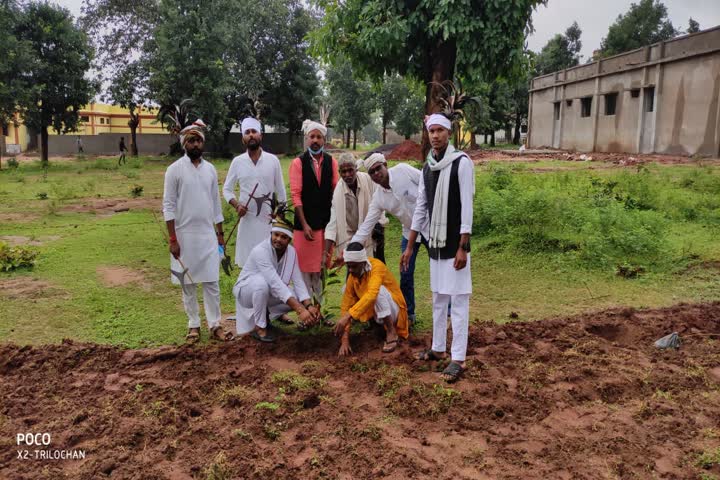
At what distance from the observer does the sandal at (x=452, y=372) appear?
408 cm

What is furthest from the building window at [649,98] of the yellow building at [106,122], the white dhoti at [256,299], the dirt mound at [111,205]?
the yellow building at [106,122]

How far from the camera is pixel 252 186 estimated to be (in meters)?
5.48

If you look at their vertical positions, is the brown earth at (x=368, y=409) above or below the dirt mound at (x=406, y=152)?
below

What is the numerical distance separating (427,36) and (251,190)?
5000 mm

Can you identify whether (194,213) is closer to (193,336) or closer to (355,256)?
(193,336)

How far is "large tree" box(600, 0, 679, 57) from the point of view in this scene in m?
43.3

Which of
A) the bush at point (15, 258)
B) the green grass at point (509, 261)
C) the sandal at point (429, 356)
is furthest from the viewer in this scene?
the bush at point (15, 258)

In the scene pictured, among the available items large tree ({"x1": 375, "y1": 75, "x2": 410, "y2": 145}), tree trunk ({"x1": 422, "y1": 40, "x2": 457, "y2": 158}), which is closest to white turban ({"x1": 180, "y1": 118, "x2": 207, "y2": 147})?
tree trunk ({"x1": 422, "y1": 40, "x2": 457, "y2": 158})

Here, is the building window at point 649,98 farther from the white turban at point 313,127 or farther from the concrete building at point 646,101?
the white turban at point 313,127

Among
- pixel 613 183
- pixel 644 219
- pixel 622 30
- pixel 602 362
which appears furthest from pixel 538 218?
pixel 622 30

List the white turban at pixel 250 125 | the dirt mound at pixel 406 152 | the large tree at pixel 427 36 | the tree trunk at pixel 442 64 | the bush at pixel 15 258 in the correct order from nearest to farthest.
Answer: the white turban at pixel 250 125
the bush at pixel 15 258
the large tree at pixel 427 36
the tree trunk at pixel 442 64
the dirt mound at pixel 406 152

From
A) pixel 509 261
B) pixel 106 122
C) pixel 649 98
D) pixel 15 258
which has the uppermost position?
pixel 649 98

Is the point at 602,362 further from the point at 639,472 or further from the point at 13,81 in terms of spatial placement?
the point at 13,81

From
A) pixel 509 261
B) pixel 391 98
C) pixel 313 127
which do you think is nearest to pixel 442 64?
pixel 509 261
